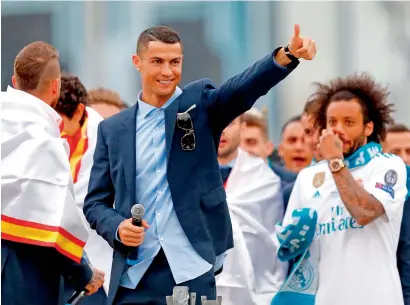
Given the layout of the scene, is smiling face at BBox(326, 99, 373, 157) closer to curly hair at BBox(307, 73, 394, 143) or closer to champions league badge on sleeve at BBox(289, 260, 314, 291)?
curly hair at BBox(307, 73, 394, 143)

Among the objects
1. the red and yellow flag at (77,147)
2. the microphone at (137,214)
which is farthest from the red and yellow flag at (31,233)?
the red and yellow flag at (77,147)

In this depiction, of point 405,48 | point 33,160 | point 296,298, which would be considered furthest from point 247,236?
point 405,48

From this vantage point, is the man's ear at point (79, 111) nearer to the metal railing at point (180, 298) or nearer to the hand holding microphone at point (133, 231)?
the hand holding microphone at point (133, 231)

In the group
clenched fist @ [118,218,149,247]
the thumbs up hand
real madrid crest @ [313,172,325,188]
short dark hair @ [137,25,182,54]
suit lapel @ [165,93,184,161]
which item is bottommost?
real madrid crest @ [313,172,325,188]

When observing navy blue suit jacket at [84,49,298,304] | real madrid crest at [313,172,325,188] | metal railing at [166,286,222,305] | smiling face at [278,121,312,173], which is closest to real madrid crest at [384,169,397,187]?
real madrid crest at [313,172,325,188]

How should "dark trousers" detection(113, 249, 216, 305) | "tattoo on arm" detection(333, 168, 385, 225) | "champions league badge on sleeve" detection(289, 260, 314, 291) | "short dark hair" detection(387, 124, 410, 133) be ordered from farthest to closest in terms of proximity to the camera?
"short dark hair" detection(387, 124, 410, 133) < "champions league badge on sleeve" detection(289, 260, 314, 291) < "tattoo on arm" detection(333, 168, 385, 225) < "dark trousers" detection(113, 249, 216, 305)

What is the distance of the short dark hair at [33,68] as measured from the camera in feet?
22.0

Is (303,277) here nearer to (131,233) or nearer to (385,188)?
(385,188)

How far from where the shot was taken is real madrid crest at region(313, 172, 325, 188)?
25.8 ft

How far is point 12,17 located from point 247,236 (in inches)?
152

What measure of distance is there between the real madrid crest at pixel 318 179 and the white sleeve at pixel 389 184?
0.33 meters

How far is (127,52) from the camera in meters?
11.8

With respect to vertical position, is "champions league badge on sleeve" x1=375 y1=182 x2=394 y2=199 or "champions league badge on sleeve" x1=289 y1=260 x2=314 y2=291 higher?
"champions league badge on sleeve" x1=375 y1=182 x2=394 y2=199

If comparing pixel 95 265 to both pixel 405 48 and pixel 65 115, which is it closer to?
pixel 65 115
